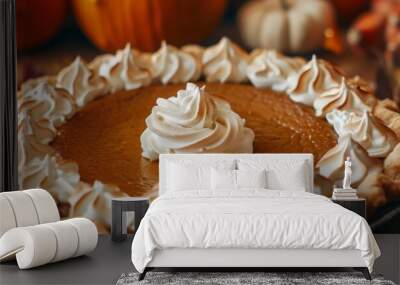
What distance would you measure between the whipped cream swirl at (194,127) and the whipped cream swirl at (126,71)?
1.30 ft

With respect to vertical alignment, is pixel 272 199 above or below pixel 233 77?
below

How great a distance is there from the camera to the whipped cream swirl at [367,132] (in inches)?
272

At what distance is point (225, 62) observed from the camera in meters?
7.20

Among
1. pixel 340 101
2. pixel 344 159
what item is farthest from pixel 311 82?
pixel 344 159

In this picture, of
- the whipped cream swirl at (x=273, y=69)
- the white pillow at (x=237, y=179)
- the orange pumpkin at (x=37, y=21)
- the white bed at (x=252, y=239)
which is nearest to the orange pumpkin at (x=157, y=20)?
the orange pumpkin at (x=37, y=21)

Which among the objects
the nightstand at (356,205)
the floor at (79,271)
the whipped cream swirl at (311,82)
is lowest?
the floor at (79,271)

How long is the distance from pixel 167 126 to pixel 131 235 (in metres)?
1.16

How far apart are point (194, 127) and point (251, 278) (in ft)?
7.41

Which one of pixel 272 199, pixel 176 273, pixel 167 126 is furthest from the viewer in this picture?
pixel 167 126

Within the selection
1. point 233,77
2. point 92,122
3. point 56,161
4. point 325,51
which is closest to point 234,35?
point 233,77

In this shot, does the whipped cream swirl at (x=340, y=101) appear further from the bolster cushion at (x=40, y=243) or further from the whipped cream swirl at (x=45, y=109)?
the bolster cushion at (x=40, y=243)

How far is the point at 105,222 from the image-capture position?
7.13m

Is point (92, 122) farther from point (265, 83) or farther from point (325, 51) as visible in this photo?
point (325, 51)

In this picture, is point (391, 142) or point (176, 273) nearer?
point (176, 273)
